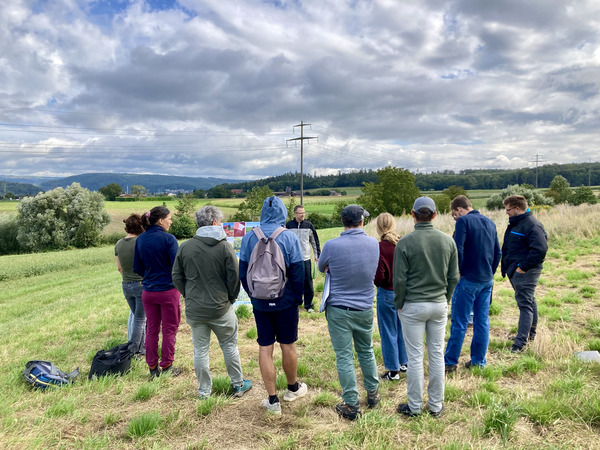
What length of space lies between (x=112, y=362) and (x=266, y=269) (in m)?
2.94

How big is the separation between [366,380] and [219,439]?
1633 mm

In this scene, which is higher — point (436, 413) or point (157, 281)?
point (157, 281)

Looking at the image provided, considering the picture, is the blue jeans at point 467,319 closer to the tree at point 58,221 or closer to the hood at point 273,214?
the hood at point 273,214

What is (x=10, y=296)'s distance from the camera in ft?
53.5

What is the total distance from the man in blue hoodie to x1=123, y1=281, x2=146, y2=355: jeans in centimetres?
244

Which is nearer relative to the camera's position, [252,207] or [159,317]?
[159,317]

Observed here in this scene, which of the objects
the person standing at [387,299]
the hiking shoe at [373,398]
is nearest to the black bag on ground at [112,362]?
the hiking shoe at [373,398]

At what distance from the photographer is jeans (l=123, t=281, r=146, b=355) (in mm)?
5605

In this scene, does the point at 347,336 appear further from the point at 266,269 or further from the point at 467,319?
the point at 467,319

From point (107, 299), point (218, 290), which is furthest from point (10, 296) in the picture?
point (218, 290)

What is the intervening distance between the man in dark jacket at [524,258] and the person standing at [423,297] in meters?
2.16

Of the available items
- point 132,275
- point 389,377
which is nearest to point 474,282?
point 389,377

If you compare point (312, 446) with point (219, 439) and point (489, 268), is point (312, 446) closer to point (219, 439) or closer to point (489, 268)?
point (219, 439)

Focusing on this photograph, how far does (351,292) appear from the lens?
12.6ft
